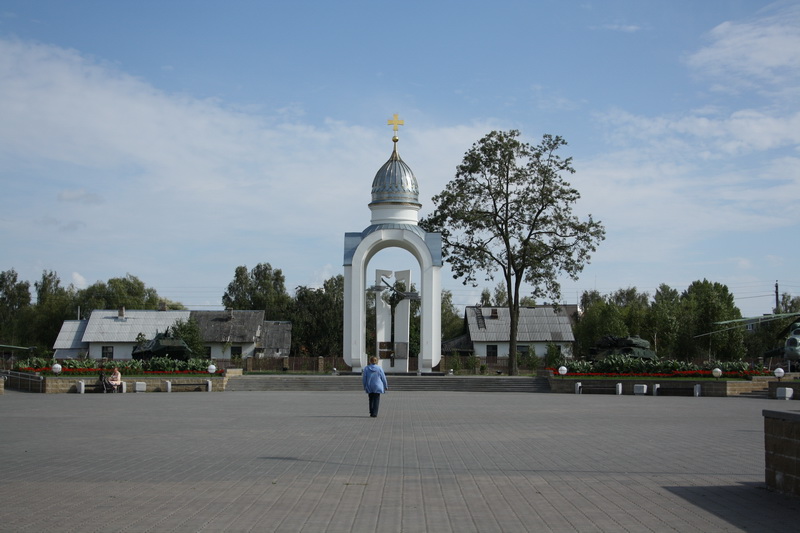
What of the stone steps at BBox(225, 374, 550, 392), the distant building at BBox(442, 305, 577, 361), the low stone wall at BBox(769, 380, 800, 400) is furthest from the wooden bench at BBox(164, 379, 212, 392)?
the distant building at BBox(442, 305, 577, 361)

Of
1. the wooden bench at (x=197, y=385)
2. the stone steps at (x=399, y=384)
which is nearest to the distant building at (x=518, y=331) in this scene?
the stone steps at (x=399, y=384)

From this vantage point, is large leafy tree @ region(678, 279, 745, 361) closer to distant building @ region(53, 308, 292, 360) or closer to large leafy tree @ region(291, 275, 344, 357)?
large leafy tree @ region(291, 275, 344, 357)

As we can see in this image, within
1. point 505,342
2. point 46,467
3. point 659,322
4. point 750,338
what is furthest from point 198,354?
point 46,467

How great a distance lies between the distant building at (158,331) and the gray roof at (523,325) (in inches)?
574

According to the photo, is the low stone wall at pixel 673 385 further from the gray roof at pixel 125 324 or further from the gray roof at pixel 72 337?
the gray roof at pixel 72 337

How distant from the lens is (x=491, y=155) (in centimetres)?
4375

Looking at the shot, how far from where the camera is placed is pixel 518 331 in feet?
202

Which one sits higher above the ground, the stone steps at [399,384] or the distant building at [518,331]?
the distant building at [518,331]

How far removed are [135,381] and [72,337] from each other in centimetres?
3326

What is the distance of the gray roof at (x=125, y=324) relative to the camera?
6072 cm

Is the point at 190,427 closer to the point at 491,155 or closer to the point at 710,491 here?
the point at 710,491

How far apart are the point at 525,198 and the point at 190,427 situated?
30.5 meters

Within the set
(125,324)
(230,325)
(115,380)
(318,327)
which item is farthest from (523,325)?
(115,380)

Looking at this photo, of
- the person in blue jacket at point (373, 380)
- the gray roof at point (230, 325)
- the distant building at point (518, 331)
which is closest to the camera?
the person in blue jacket at point (373, 380)
